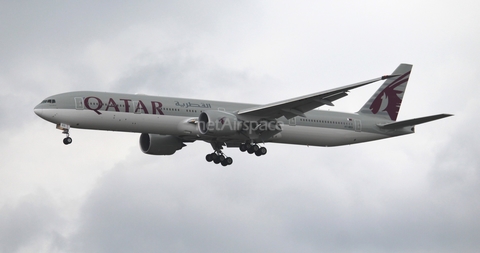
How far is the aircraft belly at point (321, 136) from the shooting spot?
62.2 m

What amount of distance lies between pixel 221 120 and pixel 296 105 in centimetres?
533

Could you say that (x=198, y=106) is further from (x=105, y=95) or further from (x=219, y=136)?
(x=105, y=95)

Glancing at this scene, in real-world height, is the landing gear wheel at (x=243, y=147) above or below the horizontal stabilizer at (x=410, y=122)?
below

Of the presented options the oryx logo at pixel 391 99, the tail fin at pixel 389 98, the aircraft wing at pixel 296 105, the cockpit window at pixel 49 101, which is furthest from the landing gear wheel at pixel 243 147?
the cockpit window at pixel 49 101

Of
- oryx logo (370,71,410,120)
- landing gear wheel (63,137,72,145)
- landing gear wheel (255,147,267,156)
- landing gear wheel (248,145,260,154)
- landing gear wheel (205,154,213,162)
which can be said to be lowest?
landing gear wheel (63,137,72,145)

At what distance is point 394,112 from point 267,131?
44.9 feet

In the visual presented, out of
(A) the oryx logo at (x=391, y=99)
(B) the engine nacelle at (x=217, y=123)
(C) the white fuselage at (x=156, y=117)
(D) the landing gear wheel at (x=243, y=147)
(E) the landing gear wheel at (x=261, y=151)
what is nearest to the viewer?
(C) the white fuselage at (x=156, y=117)

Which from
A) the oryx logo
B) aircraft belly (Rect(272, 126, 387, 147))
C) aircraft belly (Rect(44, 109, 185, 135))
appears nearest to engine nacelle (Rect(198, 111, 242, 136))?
aircraft belly (Rect(44, 109, 185, 135))

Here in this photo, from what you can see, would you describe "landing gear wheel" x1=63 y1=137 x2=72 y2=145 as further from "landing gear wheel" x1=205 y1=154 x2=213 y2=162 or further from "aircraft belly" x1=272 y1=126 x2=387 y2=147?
"aircraft belly" x1=272 y1=126 x2=387 y2=147

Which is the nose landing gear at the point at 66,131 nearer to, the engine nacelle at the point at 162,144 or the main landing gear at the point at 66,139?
the main landing gear at the point at 66,139

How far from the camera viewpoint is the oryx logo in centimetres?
6856

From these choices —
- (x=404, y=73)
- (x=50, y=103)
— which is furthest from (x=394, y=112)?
(x=50, y=103)

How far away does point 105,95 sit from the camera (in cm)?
5712

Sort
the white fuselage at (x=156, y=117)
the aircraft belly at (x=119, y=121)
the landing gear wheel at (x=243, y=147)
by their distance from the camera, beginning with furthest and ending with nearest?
the landing gear wheel at (x=243, y=147), the white fuselage at (x=156, y=117), the aircraft belly at (x=119, y=121)
